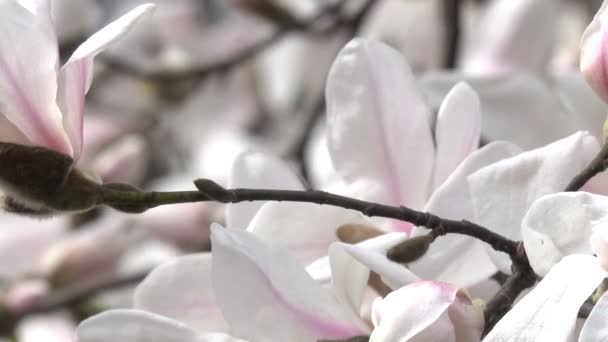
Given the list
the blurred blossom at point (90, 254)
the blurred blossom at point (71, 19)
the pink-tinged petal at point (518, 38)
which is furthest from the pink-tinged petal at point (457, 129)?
the blurred blossom at point (71, 19)

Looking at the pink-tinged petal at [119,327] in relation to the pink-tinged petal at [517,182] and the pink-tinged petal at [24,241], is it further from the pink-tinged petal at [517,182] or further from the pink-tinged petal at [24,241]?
the pink-tinged petal at [24,241]

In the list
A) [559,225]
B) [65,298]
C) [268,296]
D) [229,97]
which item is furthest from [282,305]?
[229,97]

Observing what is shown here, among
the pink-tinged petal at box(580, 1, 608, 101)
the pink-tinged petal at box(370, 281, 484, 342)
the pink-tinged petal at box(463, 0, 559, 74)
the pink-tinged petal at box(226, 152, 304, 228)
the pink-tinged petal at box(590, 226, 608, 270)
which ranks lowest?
the pink-tinged petal at box(463, 0, 559, 74)

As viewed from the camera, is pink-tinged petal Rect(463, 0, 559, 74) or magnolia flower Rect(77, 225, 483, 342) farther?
pink-tinged petal Rect(463, 0, 559, 74)

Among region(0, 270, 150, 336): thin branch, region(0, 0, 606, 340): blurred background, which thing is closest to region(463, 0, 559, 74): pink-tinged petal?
region(0, 0, 606, 340): blurred background

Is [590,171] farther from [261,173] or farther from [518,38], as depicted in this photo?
[518,38]

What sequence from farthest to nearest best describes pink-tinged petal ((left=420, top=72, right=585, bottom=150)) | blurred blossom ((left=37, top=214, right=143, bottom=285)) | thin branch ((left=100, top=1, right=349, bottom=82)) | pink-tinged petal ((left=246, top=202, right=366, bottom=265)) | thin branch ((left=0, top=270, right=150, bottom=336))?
thin branch ((left=100, top=1, right=349, bottom=82))
blurred blossom ((left=37, top=214, right=143, bottom=285))
thin branch ((left=0, top=270, right=150, bottom=336))
pink-tinged petal ((left=420, top=72, right=585, bottom=150))
pink-tinged petal ((left=246, top=202, right=366, bottom=265))

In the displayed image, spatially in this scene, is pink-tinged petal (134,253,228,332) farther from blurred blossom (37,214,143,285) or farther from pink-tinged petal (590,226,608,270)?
blurred blossom (37,214,143,285)
